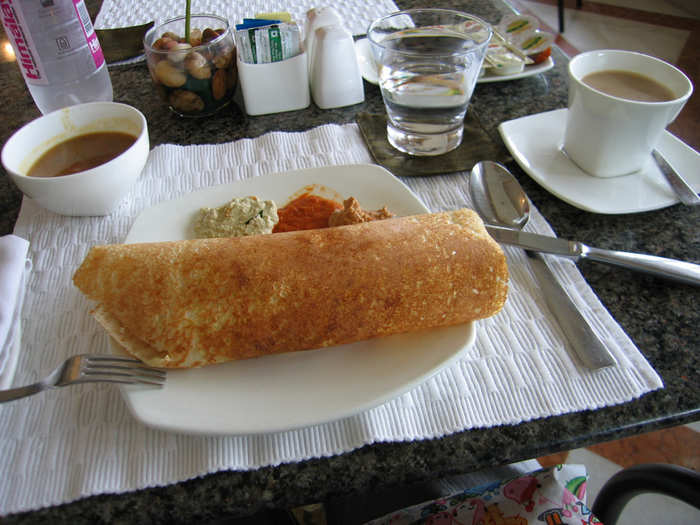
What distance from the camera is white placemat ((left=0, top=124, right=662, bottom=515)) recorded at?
541 millimetres

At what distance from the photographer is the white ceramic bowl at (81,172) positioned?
0.79 meters

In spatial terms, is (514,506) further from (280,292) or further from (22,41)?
(22,41)

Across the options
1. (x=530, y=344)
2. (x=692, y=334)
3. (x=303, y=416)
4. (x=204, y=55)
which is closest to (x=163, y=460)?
(x=303, y=416)

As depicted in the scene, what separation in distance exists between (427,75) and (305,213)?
38cm

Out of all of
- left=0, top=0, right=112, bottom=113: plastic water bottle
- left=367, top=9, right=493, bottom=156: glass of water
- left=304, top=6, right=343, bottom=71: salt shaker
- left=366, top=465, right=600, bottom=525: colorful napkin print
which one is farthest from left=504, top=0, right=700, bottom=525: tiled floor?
left=0, top=0, right=112, bottom=113: plastic water bottle

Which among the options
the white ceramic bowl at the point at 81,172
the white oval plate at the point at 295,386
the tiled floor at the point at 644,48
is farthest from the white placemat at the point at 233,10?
the tiled floor at the point at 644,48

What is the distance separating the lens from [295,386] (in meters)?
0.57

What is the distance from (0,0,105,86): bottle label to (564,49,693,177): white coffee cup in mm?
956

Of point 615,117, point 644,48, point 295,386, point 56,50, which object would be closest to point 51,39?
point 56,50

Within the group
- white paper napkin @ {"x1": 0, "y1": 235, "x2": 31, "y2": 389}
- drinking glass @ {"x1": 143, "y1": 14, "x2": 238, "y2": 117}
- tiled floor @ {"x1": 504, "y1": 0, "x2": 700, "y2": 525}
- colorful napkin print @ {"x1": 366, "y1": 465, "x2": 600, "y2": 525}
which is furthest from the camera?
tiled floor @ {"x1": 504, "y1": 0, "x2": 700, "y2": 525}

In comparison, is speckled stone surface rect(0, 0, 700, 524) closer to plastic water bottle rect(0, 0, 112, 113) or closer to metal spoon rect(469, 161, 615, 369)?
metal spoon rect(469, 161, 615, 369)

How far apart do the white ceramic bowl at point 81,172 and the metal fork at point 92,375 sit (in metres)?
0.37

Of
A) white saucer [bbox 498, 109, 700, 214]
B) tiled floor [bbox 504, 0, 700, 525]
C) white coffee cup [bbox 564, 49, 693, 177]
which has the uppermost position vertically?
white coffee cup [bbox 564, 49, 693, 177]

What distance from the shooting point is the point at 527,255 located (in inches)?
30.6
